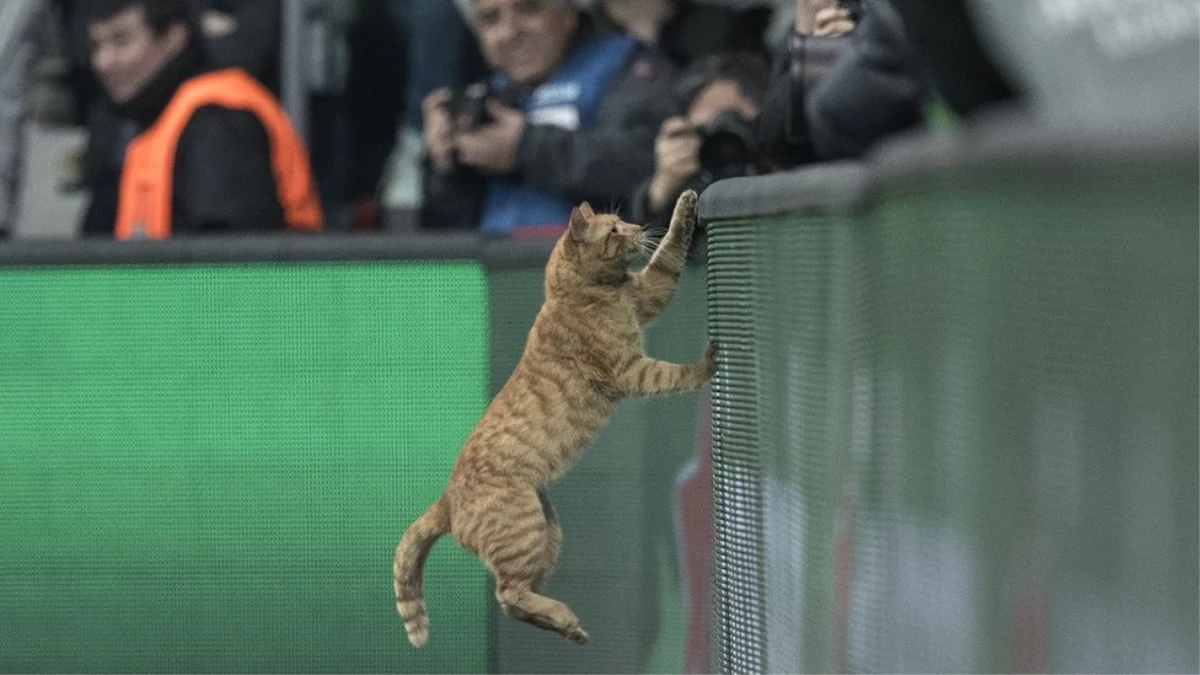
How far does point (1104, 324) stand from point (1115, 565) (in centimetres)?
21

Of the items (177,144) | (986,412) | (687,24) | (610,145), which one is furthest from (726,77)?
(986,412)

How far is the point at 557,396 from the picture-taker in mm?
5180

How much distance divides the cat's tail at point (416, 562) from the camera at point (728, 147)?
3.44ft

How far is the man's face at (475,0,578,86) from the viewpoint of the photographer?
7.84 metres

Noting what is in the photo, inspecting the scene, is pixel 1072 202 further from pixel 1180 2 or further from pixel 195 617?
pixel 195 617

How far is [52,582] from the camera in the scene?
23.9 feet

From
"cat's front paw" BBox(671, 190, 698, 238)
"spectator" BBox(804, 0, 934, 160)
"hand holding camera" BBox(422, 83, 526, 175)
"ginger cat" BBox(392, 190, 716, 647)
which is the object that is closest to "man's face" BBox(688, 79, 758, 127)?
"hand holding camera" BBox(422, 83, 526, 175)

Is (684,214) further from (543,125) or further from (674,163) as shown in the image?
(543,125)

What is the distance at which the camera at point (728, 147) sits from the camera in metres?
5.74

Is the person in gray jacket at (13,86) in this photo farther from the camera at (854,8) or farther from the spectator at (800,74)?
the camera at (854,8)

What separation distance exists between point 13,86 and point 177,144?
115 centimetres

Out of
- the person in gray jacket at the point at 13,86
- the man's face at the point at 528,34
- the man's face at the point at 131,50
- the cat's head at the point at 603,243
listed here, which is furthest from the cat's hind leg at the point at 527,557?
the person in gray jacket at the point at 13,86

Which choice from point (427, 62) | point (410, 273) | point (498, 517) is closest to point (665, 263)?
point (498, 517)

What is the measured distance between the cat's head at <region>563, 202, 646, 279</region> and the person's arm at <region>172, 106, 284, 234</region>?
9.11ft
